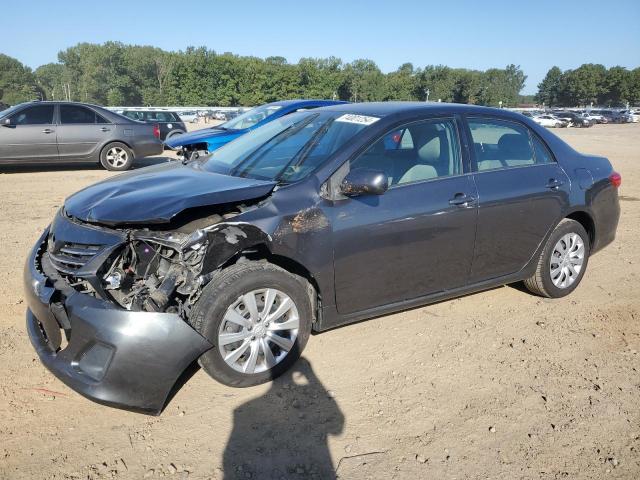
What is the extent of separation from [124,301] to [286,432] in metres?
1.14

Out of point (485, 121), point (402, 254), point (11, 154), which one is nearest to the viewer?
point (402, 254)

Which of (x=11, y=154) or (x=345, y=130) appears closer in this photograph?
(x=345, y=130)

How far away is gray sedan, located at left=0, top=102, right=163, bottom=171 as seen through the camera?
10.7m

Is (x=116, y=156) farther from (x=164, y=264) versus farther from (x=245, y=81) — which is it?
(x=245, y=81)

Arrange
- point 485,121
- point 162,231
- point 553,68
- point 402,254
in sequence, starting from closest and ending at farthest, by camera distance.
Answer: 1. point 162,231
2. point 402,254
3. point 485,121
4. point 553,68

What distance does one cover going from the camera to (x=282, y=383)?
3295mm

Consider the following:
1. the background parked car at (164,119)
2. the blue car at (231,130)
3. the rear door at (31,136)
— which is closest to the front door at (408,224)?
the blue car at (231,130)

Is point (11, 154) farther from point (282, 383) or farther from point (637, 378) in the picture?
point (637, 378)

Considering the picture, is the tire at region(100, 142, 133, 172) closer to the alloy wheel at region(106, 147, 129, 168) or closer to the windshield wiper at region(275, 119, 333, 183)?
the alloy wheel at region(106, 147, 129, 168)

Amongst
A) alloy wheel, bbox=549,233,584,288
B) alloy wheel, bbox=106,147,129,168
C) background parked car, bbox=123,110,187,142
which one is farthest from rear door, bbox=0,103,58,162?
alloy wheel, bbox=549,233,584,288

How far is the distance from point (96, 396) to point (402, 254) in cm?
207

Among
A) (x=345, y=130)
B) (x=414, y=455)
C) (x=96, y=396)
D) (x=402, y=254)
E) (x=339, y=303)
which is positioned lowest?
(x=414, y=455)

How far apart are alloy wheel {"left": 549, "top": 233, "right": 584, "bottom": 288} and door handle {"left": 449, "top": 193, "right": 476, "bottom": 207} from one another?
3.87 feet

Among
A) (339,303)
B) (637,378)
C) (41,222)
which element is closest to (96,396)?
(339,303)
